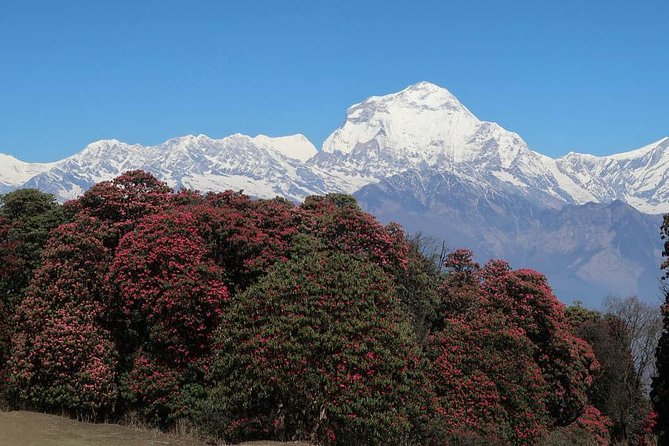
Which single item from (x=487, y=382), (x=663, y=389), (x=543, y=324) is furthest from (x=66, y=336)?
(x=663, y=389)

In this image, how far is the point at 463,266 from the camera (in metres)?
39.3

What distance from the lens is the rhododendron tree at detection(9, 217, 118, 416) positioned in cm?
2589

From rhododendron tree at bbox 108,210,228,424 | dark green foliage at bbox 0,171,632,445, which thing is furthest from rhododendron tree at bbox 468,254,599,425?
rhododendron tree at bbox 108,210,228,424

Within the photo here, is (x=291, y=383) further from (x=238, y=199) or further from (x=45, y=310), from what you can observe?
(x=238, y=199)

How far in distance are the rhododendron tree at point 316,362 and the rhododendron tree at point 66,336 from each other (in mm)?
5301

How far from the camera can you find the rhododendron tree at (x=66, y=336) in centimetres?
2589

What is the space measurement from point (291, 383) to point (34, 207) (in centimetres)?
1887

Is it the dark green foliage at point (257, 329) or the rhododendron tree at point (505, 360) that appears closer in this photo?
the dark green foliage at point (257, 329)

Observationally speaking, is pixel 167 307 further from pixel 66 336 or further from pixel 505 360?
pixel 505 360

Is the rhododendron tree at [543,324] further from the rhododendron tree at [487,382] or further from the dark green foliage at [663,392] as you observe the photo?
the rhododendron tree at [487,382]

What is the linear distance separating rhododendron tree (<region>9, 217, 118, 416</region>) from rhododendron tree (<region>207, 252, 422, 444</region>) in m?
5.30

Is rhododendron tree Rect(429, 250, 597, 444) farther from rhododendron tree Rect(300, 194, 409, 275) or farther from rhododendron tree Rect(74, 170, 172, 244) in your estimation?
rhododendron tree Rect(74, 170, 172, 244)

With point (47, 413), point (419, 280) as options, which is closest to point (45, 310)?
point (47, 413)

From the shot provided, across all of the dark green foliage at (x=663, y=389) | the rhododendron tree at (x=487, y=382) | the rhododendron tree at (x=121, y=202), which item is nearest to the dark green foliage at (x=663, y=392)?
the dark green foliage at (x=663, y=389)
